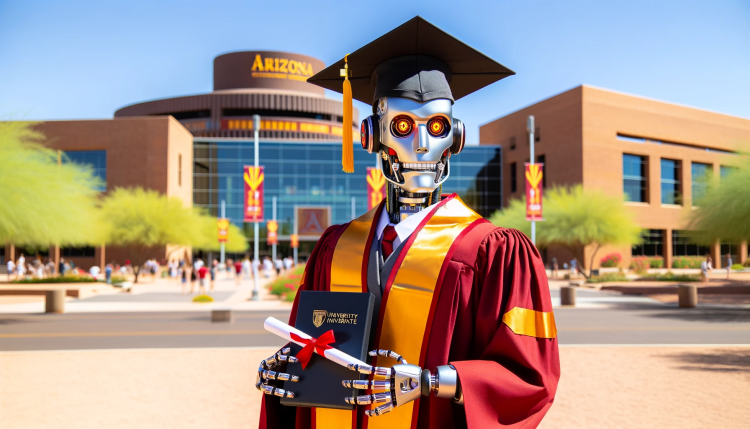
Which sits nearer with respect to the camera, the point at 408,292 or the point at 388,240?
the point at 408,292

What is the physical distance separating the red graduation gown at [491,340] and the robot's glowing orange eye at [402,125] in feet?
1.85

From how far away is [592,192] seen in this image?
4397 cm

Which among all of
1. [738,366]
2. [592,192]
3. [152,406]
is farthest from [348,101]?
[592,192]

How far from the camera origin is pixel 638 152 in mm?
53312

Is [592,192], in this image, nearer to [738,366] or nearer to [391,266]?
[738,366]

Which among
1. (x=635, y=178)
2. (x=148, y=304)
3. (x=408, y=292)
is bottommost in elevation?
(x=148, y=304)

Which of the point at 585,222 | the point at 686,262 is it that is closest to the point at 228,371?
the point at 585,222

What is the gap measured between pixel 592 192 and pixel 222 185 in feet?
119

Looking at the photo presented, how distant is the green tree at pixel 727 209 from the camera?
23.7 m

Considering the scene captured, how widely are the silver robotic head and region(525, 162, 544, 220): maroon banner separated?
2187cm

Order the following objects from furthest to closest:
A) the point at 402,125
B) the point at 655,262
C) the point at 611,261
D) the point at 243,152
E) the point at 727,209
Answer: the point at 243,152, the point at 655,262, the point at 611,261, the point at 727,209, the point at 402,125

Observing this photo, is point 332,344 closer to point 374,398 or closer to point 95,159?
point 374,398

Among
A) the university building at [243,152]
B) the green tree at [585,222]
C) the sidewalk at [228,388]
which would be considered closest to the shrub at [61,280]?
the university building at [243,152]

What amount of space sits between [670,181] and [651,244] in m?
6.57
